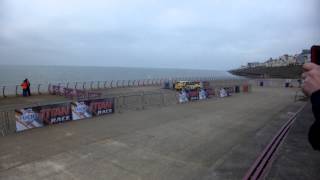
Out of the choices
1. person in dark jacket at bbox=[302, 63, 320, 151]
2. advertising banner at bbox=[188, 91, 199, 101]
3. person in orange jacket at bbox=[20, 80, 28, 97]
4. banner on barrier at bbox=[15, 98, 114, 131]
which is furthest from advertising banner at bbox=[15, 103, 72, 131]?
person in orange jacket at bbox=[20, 80, 28, 97]

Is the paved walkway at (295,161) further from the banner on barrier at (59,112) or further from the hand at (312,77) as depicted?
the banner on barrier at (59,112)

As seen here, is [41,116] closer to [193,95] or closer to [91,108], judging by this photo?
[91,108]

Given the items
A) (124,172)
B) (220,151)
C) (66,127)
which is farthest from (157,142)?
(66,127)

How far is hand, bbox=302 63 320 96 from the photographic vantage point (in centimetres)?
189

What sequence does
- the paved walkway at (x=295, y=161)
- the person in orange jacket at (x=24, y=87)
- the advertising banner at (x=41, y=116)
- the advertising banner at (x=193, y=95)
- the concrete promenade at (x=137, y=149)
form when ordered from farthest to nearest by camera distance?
1. the person in orange jacket at (x=24, y=87)
2. the advertising banner at (x=193, y=95)
3. the advertising banner at (x=41, y=116)
4. the concrete promenade at (x=137, y=149)
5. the paved walkway at (x=295, y=161)

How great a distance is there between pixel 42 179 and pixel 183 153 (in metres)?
5.10

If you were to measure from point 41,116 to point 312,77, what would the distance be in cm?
1575

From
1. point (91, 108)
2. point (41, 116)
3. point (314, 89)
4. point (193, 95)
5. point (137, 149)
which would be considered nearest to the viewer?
point (314, 89)

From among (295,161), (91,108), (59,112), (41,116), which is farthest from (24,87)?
(295,161)

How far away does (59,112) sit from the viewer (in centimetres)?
1667

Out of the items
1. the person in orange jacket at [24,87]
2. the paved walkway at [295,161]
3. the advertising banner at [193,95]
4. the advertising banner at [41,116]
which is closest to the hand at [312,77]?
the paved walkway at [295,161]

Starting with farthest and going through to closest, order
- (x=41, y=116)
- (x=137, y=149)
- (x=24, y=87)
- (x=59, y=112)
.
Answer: (x=24, y=87)
(x=59, y=112)
(x=41, y=116)
(x=137, y=149)

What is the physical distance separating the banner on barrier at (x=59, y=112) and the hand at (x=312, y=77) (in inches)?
595

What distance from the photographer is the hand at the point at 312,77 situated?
6.20 ft
